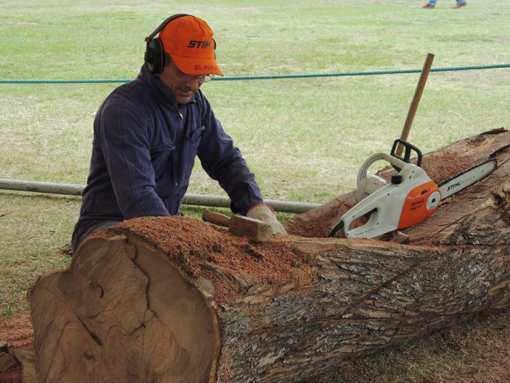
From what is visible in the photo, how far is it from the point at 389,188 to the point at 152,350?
1.52m

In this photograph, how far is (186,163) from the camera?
10.1 feet

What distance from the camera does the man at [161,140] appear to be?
2.68 metres

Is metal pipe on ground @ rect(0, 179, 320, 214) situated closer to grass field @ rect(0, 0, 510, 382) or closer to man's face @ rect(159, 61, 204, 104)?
grass field @ rect(0, 0, 510, 382)

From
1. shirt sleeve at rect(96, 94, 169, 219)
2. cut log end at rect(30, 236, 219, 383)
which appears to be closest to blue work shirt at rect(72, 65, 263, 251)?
shirt sleeve at rect(96, 94, 169, 219)

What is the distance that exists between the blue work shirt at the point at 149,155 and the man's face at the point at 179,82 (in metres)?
0.03

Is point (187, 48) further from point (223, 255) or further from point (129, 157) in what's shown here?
point (223, 255)

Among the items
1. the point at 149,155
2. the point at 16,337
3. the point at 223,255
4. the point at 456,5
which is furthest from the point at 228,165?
the point at 456,5

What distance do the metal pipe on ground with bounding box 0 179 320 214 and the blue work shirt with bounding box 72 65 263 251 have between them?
4.57 ft

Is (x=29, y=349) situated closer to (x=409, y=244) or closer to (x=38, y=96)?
(x=409, y=244)

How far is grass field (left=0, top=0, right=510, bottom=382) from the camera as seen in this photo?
436 cm

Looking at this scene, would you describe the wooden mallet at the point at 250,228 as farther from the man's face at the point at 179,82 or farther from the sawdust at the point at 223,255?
the man's face at the point at 179,82

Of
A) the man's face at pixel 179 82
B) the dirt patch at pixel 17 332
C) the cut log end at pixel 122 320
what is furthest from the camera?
the dirt patch at pixel 17 332

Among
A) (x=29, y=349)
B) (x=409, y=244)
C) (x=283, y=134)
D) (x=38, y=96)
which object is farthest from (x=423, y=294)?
(x=38, y=96)

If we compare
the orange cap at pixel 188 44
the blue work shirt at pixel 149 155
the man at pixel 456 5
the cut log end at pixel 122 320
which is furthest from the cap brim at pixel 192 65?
the man at pixel 456 5
